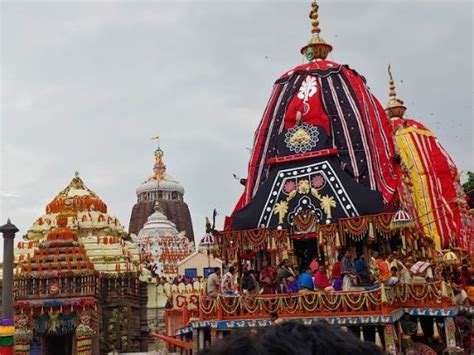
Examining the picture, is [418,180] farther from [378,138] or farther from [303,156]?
[303,156]

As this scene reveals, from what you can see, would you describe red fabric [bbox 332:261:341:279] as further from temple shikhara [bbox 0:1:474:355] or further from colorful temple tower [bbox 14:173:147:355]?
colorful temple tower [bbox 14:173:147:355]

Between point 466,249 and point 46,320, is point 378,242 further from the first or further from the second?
point 46,320

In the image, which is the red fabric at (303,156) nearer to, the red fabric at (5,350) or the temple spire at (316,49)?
the temple spire at (316,49)

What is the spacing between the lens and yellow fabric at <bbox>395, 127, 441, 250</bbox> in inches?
888

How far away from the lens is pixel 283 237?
17.3 metres

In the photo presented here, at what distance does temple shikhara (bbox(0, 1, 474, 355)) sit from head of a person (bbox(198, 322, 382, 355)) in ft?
35.8

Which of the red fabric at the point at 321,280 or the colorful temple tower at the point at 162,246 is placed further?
the colorful temple tower at the point at 162,246

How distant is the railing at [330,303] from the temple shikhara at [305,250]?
0.03m

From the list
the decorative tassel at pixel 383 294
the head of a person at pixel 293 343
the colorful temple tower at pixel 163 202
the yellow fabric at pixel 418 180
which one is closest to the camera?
the head of a person at pixel 293 343

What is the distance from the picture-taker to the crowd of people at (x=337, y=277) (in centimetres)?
1449

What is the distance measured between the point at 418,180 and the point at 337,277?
976cm

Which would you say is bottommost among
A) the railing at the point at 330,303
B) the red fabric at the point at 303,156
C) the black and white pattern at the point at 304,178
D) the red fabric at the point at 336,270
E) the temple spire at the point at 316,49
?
the railing at the point at 330,303

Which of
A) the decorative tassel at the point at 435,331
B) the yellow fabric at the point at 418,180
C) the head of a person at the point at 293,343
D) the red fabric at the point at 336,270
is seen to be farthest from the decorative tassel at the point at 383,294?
the head of a person at the point at 293,343

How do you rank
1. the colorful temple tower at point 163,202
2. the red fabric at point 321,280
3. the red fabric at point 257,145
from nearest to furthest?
the red fabric at point 321,280 < the red fabric at point 257,145 < the colorful temple tower at point 163,202
